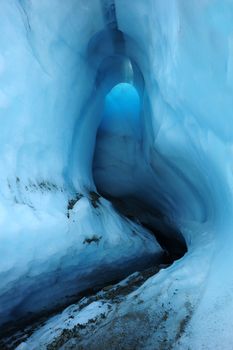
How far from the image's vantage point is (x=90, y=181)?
2.64 m

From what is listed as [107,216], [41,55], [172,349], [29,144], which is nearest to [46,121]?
[29,144]

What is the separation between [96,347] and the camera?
119cm

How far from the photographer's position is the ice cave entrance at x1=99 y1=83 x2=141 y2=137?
10.0ft

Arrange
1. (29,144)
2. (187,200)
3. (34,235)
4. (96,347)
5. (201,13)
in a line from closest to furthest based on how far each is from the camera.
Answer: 1. (96,347)
2. (201,13)
3. (34,235)
4. (29,144)
5. (187,200)

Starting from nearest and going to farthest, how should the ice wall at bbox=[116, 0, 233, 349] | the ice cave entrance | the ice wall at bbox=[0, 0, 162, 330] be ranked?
1. the ice wall at bbox=[116, 0, 233, 349]
2. the ice wall at bbox=[0, 0, 162, 330]
3. the ice cave entrance

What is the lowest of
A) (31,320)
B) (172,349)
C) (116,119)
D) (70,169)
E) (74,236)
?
(172,349)

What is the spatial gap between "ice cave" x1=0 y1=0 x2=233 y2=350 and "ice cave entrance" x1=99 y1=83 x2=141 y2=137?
461 mm

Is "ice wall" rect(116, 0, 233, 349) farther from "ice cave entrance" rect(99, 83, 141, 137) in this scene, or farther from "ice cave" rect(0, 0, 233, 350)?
"ice cave entrance" rect(99, 83, 141, 137)

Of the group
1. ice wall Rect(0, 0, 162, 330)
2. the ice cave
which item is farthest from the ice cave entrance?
ice wall Rect(0, 0, 162, 330)

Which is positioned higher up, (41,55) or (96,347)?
(41,55)

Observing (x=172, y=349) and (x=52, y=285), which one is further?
(x=52, y=285)

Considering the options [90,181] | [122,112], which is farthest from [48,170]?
[122,112]

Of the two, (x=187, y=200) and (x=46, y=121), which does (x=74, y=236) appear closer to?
(x=46, y=121)

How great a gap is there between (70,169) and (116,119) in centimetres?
107
